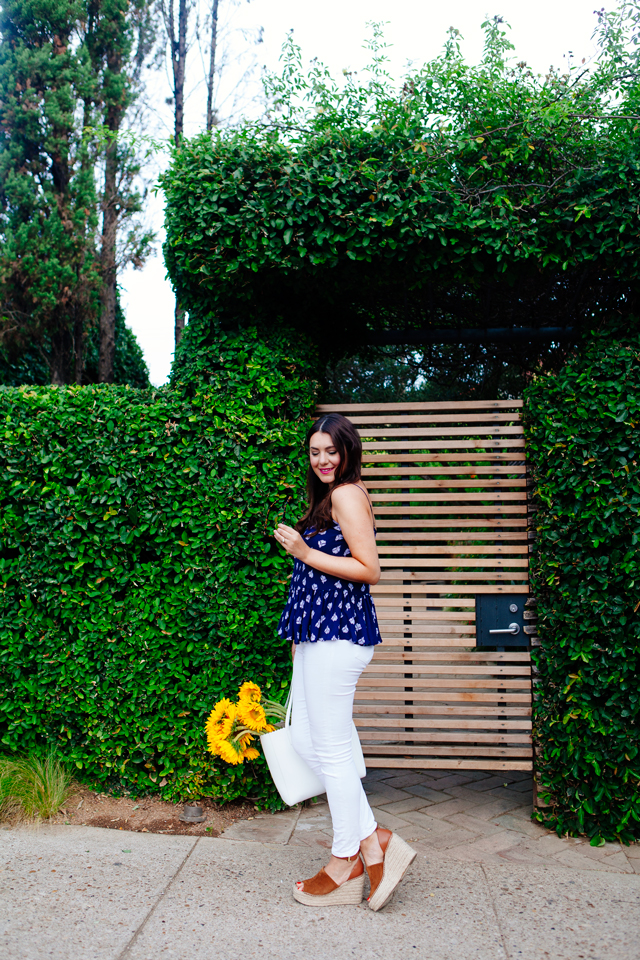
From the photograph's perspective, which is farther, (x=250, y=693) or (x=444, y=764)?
(x=444, y=764)

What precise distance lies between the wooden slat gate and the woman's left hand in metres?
1.46

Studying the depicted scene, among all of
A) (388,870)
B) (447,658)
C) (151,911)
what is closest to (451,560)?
(447,658)

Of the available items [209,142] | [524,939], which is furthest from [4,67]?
[524,939]

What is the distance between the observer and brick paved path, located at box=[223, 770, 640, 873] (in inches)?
126

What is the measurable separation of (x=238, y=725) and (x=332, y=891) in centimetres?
95

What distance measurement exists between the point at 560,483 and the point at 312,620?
1.62 metres

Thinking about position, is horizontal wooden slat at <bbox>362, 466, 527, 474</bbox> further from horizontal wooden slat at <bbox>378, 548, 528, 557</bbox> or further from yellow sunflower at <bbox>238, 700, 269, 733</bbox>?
yellow sunflower at <bbox>238, 700, 269, 733</bbox>

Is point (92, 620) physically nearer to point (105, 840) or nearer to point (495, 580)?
point (105, 840)

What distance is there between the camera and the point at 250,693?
→ 3.36 metres

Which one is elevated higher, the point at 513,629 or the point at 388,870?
the point at 513,629

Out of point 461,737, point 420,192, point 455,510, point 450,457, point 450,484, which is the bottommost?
point 461,737

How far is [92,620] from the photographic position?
12.2ft

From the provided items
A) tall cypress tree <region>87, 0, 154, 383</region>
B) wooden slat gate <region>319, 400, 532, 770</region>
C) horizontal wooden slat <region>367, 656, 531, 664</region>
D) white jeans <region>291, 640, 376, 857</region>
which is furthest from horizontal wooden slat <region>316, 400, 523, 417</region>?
tall cypress tree <region>87, 0, 154, 383</region>

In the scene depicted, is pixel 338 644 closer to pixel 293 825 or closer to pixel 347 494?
pixel 347 494
